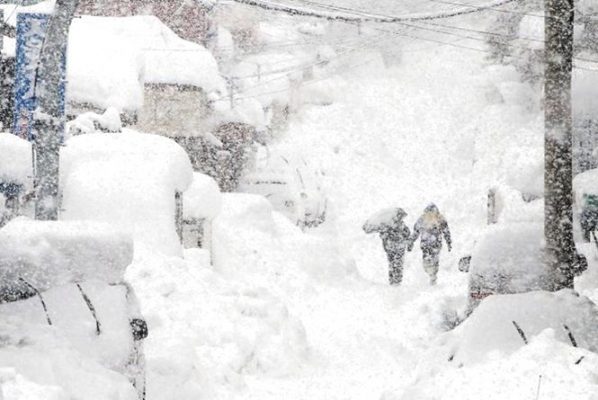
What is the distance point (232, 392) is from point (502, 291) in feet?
9.48

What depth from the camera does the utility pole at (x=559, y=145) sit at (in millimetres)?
8594

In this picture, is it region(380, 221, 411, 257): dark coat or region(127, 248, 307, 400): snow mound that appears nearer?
region(127, 248, 307, 400): snow mound

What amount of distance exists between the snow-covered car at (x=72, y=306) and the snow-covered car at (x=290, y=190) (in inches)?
933

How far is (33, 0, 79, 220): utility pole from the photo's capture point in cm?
842

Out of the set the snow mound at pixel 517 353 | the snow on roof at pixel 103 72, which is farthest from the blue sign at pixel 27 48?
the snow mound at pixel 517 353

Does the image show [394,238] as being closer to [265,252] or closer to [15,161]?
[265,252]

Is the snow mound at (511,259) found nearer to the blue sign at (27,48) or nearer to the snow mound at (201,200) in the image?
the blue sign at (27,48)

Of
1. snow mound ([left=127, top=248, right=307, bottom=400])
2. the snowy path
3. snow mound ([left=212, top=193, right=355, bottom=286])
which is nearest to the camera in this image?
snow mound ([left=127, top=248, right=307, bottom=400])

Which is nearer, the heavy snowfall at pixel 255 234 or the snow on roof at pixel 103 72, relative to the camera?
the heavy snowfall at pixel 255 234

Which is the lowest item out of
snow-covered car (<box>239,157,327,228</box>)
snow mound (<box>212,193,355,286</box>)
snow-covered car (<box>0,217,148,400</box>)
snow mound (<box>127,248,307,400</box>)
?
snow-covered car (<box>239,157,327,228</box>)

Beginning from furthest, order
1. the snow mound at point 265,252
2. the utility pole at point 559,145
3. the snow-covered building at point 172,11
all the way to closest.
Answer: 1. the snow-covered building at point 172,11
2. the snow mound at point 265,252
3. the utility pole at point 559,145

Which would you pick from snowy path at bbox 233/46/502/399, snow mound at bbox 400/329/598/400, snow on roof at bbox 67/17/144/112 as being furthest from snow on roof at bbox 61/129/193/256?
snow mound at bbox 400/329/598/400

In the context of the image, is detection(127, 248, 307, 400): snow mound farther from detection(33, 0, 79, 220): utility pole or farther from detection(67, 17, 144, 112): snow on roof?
detection(67, 17, 144, 112): snow on roof

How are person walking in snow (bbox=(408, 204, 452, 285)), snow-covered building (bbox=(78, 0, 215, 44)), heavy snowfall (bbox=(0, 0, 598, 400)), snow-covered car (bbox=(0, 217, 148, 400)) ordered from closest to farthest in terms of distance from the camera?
snow-covered car (bbox=(0, 217, 148, 400)), heavy snowfall (bbox=(0, 0, 598, 400)), person walking in snow (bbox=(408, 204, 452, 285)), snow-covered building (bbox=(78, 0, 215, 44))
